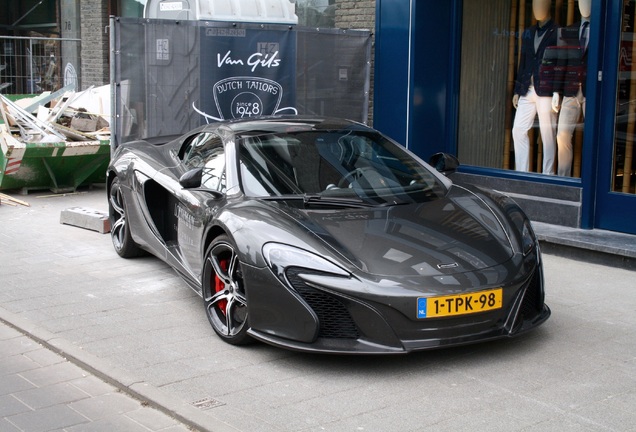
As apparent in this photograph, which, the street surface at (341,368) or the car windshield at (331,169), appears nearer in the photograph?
the street surface at (341,368)

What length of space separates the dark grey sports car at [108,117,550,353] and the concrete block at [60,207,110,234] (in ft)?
7.66

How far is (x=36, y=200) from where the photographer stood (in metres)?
11.7

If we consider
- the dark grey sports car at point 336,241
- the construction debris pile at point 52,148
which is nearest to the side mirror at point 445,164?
the dark grey sports car at point 336,241

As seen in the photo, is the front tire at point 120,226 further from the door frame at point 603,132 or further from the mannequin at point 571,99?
the mannequin at point 571,99

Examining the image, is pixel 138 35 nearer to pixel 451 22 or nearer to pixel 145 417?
pixel 451 22

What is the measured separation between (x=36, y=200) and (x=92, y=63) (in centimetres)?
613

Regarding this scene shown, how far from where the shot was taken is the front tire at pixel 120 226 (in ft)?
27.0

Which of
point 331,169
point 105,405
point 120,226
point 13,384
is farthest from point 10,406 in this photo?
point 120,226

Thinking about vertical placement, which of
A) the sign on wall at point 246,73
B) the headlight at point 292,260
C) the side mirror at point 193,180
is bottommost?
the headlight at point 292,260

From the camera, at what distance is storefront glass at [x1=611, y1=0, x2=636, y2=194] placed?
855cm

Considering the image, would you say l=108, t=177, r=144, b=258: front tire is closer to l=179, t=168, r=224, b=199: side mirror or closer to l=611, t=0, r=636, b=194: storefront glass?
l=179, t=168, r=224, b=199: side mirror

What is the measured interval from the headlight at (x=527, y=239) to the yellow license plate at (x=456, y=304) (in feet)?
1.94

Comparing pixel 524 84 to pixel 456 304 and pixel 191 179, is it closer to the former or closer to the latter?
pixel 191 179

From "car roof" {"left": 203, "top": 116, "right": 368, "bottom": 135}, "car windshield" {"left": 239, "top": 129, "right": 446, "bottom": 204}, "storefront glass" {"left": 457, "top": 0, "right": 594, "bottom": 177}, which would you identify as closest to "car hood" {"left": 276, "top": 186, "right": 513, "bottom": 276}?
"car windshield" {"left": 239, "top": 129, "right": 446, "bottom": 204}
